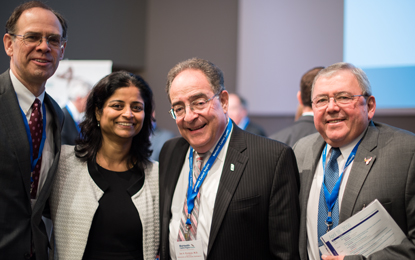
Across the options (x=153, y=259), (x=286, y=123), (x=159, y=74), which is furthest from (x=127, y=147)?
(x=159, y=74)

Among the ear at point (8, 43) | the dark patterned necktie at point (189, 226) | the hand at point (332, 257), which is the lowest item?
the hand at point (332, 257)

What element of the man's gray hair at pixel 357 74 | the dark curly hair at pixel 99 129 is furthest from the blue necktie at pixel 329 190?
the dark curly hair at pixel 99 129

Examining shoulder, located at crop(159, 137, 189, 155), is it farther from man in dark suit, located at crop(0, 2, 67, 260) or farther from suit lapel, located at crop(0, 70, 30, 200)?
suit lapel, located at crop(0, 70, 30, 200)

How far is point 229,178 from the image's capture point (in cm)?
211

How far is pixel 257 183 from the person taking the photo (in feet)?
6.79

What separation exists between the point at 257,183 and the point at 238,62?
14.4 feet

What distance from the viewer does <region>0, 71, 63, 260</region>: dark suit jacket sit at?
1.95 m

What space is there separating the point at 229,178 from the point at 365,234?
777 millimetres

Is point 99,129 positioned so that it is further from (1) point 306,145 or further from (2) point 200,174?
(1) point 306,145

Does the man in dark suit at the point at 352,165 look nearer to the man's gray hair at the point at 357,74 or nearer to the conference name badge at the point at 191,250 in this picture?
the man's gray hair at the point at 357,74

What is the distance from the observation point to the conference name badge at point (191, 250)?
6.75 feet

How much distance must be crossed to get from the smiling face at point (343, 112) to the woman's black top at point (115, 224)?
4.33 feet

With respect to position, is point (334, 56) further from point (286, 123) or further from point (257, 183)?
point (257, 183)

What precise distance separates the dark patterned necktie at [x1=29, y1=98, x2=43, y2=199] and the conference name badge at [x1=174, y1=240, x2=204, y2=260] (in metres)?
0.95
